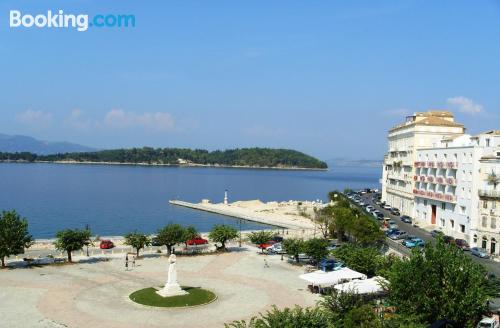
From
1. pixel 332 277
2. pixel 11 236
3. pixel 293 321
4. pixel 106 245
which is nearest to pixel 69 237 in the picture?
pixel 11 236

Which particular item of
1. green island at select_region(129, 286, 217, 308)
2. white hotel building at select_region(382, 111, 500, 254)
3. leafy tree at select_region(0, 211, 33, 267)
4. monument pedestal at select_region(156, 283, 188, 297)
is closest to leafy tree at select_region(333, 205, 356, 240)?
white hotel building at select_region(382, 111, 500, 254)

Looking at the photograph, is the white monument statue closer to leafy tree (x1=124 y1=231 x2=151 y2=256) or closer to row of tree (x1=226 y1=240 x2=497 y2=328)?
row of tree (x1=226 y1=240 x2=497 y2=328)

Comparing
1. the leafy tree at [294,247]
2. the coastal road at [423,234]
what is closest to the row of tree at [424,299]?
the leafy tree at [294,247]

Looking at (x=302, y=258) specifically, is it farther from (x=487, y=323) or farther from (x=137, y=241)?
(x=487, y=323)

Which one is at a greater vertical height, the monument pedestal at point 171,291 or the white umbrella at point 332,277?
the white umbrella at point 332,277

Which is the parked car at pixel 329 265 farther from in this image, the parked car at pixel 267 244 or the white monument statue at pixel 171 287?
the white monument statue at pixel 171 287

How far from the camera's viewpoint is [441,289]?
22703mm

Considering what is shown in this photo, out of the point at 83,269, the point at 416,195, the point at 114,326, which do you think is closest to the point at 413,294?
the point at 114,326

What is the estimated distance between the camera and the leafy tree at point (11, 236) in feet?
131

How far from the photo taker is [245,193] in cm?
16712

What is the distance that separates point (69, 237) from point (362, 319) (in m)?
29.3

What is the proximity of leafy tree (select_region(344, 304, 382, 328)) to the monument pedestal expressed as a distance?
15.6m

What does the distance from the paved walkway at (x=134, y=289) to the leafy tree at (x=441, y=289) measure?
10002 mm

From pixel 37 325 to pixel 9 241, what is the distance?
1500cm
